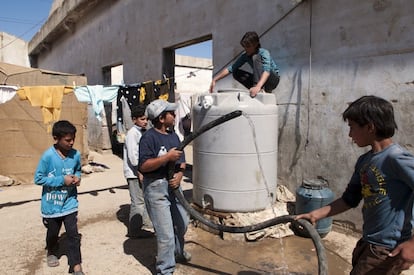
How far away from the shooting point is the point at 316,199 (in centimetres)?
393

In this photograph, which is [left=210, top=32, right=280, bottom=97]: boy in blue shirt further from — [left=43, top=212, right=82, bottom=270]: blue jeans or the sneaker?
[left=43, top=212, right=82, bottom=270]: blue jeans

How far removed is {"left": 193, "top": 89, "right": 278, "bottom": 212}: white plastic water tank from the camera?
154 inches

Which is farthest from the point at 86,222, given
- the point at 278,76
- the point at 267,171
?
the point at 278,76

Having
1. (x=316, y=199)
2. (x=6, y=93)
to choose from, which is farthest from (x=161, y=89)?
(x=316, y=199)

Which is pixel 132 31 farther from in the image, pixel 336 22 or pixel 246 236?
pixel 246 236

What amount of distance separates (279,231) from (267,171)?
74 centimetres

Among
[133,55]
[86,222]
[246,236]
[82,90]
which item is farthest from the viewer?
[133,55]

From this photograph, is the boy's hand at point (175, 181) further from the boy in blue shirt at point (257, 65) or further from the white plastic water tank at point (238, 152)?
the boy in blue shirt at point (257, 65)

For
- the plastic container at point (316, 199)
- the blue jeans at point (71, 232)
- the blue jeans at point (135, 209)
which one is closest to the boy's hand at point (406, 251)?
the plastic container at point (316, 199)

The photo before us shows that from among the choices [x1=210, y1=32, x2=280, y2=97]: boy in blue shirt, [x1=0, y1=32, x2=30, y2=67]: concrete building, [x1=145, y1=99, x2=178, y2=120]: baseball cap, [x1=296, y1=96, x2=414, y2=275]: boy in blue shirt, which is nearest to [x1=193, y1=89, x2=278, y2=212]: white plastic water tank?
[x1=210, y1=32, x2=280, y2=97]: boy in blue shirt

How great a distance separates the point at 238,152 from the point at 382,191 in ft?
7.64

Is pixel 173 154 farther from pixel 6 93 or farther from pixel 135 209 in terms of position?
pixel 6 93

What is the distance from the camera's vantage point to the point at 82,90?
19.0 ft

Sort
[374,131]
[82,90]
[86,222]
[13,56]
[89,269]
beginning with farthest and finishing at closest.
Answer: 1. [13,56]
2. [82,90]
3. [86,222]
4. [89,269]
5. [374,131]
